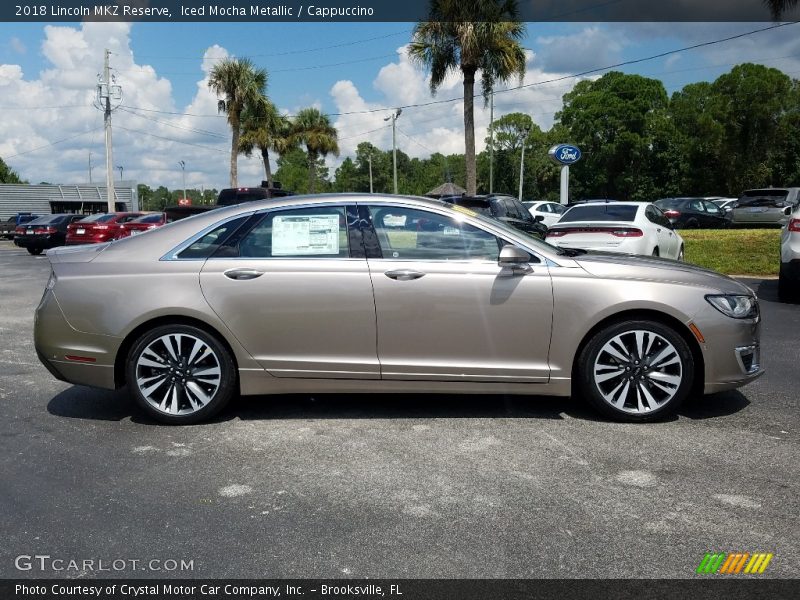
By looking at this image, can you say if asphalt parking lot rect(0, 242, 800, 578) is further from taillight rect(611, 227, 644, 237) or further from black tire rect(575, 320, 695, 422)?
taillight rect(611, 227, 644, 237)

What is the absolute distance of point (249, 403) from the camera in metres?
5.48

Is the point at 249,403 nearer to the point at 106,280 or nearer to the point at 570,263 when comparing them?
the point at 106,280

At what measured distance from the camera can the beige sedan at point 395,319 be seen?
4.76 m

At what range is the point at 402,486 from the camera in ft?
12.4

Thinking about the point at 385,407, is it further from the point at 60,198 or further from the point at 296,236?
the point at 60,198

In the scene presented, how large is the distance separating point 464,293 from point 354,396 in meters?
1.44

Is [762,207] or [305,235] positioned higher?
[762,207]

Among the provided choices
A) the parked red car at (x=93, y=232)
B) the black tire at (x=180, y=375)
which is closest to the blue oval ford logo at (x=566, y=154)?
the parked red car at (x=93, y=232)

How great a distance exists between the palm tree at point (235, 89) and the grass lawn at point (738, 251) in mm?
28038

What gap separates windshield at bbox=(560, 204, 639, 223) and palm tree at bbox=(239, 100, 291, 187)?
28.2 meters

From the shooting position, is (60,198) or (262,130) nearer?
(262,130)

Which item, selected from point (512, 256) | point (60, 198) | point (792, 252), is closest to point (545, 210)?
Result: point (792, 252)

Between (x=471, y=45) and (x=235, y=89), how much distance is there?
18596mm

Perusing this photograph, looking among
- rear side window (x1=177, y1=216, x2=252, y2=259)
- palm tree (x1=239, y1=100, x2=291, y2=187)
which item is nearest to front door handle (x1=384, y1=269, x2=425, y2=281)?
rear side window (x1=177, y1=216, x2=252, y2=259)
